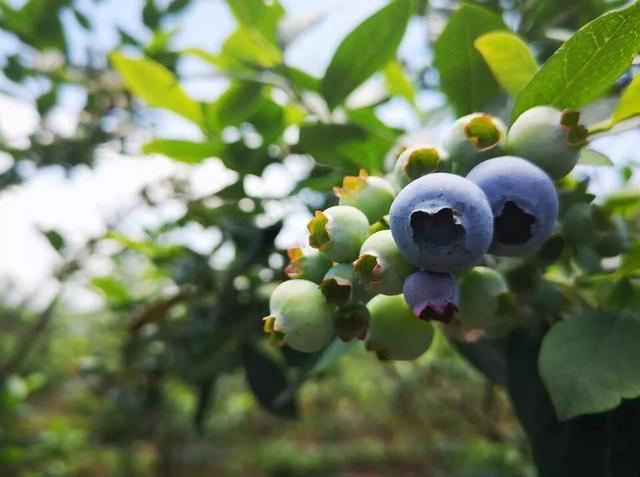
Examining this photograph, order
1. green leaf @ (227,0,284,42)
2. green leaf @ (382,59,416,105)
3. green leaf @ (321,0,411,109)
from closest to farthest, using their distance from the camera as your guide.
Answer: green leaf @ (321,0,411,109) < green leaf @ (227,0,284,42) < green leaf @ (382,59,416,105)

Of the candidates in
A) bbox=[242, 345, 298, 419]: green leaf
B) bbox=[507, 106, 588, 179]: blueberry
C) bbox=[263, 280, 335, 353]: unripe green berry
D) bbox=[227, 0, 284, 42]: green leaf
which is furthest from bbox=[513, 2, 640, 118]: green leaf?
bbox=[242, 345, 298, 419]: green leaf

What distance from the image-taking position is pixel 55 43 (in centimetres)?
150

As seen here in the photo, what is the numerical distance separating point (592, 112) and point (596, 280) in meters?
0.20

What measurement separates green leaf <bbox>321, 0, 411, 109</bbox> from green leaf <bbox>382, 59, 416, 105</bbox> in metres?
0.27

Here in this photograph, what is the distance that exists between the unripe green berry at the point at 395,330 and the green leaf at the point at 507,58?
260 millimetres

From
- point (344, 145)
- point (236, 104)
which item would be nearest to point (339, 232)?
point (344, 145)

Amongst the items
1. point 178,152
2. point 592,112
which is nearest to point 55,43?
point 178,152

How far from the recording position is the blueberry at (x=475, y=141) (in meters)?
0.50

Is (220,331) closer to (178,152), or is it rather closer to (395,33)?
(178,152)

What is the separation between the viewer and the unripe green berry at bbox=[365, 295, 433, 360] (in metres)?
0.53

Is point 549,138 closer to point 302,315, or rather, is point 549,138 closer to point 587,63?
point 587,63

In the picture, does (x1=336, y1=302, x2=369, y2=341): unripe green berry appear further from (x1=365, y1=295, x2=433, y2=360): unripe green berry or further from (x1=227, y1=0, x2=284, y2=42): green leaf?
(x1=227, y1=0, x2=284, y2=42): green leaf

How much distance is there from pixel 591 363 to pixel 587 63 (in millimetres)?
260

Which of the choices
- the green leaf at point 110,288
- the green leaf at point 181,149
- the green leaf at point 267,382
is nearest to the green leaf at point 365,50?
the green leaf at point 181,149
